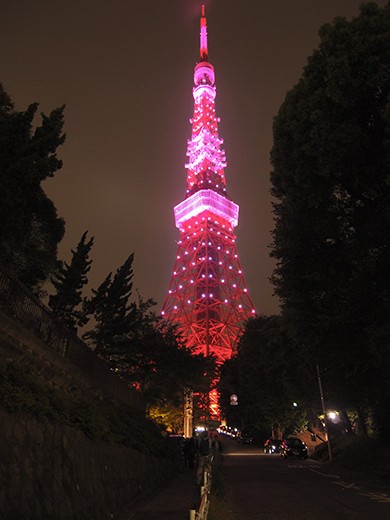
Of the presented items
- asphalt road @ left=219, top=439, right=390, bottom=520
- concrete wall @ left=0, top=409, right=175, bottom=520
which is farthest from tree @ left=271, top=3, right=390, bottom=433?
concrete wall @ left=0, top=409, right=175, bottom=520

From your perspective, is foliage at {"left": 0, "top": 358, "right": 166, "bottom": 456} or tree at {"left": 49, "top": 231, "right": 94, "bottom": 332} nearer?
foliage at {"left": 0, "top": 358, "right": 166, "bottom": 456}

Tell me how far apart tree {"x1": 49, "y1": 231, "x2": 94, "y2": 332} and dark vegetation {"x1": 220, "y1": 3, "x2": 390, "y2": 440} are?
619 inches

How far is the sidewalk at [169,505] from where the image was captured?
292 inches

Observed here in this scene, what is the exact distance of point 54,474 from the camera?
18.2 ft

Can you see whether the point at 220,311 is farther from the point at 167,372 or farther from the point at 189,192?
the point at 167,372

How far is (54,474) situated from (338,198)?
10.3 m

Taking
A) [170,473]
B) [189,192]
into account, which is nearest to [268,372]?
[170,473]

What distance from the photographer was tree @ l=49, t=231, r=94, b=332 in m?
25.2

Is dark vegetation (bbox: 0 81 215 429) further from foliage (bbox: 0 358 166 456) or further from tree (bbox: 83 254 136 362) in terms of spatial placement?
foliage (bbox: 0 358 166 456)

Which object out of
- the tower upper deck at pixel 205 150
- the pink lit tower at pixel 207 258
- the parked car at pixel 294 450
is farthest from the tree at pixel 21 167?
the tower upper deck at pixel 205 150

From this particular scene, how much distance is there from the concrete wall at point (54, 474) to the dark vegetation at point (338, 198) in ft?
24.5

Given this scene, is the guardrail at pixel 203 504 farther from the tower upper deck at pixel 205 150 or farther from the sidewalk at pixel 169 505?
the tower upper deck at pixel 205 150

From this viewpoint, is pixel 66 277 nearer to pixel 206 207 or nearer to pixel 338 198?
pixel 338 198

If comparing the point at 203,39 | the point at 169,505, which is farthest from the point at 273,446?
the point at 203,39
